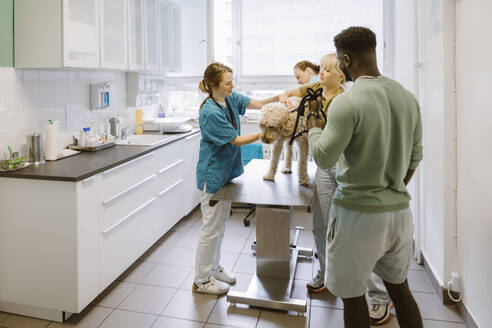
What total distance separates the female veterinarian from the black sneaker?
0.92m

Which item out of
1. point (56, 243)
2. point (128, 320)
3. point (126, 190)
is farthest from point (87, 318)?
point (126, 190)

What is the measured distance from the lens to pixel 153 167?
319 centimetres

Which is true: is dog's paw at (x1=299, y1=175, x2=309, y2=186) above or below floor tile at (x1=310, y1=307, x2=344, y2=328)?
above

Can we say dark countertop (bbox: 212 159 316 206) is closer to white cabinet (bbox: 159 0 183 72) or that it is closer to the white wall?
the white wall

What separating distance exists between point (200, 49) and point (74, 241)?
3.23m

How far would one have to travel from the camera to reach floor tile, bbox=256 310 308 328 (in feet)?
7.41

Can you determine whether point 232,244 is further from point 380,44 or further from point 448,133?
point 380,44

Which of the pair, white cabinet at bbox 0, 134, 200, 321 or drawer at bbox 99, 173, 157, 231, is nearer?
white cabinet at bbox 0, 134, 200, 321

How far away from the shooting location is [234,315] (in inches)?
92.9

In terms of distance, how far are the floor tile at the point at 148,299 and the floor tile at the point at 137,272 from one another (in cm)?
14

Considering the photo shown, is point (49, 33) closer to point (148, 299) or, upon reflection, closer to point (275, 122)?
point (275, 122)

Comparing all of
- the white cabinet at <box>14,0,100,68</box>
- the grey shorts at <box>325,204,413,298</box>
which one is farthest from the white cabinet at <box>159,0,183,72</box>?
the grey shorts at <box>325,204,413,298</box>

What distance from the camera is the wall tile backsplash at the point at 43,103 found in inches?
97.3

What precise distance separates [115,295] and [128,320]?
0.34 m
